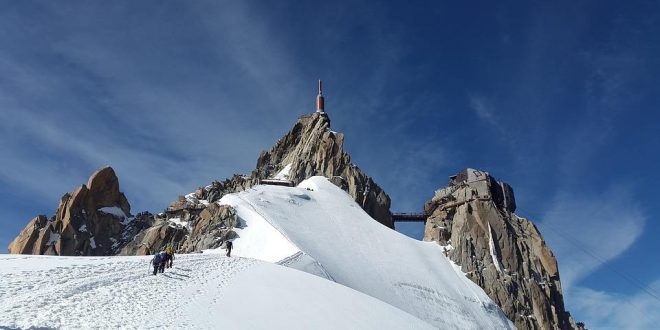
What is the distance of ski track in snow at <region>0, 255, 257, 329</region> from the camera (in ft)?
60.9

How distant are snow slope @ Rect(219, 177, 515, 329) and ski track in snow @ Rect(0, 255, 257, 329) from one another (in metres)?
15.2

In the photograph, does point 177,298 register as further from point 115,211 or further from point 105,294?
point 115,211

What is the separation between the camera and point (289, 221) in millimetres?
61594

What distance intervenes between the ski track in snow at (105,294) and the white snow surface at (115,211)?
206ft

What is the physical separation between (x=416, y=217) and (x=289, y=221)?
46.2 m

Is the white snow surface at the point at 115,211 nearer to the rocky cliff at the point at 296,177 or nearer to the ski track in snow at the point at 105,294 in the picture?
the rocky cliff at the point at 296,177

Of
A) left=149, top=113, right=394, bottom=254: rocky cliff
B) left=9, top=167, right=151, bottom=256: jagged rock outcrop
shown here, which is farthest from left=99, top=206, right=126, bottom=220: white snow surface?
left=149, top=113, right=394, bottom=254: rocky cliff

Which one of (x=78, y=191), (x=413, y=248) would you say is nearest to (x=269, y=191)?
(x=413, y=248)

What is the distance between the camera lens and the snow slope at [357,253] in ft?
165

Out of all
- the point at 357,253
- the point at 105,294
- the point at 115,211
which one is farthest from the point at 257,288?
the point at 115,211

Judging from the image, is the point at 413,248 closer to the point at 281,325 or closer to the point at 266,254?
the point at 266,254

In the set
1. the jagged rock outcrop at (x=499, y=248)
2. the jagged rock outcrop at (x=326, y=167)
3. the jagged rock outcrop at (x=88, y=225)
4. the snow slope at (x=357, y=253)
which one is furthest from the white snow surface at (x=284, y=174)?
the jagged rock outcrop at (x=499, y=248)

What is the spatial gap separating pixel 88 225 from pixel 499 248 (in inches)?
2574

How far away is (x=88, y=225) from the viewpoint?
8556cm
